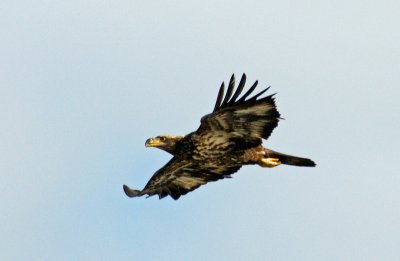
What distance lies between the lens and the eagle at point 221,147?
29.3 m

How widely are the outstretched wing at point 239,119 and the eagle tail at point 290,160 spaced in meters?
0.64

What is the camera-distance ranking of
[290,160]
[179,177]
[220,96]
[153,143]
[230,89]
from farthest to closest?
[179,177], [153,143], [290,160], [220,96], [230,89]

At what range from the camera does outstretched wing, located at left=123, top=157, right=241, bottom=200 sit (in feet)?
104

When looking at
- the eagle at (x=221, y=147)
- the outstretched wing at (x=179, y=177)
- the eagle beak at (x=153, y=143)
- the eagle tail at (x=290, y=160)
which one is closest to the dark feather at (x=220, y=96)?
the eagle at (x=221, y=147)

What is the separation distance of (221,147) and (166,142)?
157cm

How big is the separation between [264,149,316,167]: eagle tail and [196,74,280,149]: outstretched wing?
64cm

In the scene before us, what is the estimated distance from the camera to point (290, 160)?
3066 centimetres

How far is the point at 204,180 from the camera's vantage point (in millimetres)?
32219

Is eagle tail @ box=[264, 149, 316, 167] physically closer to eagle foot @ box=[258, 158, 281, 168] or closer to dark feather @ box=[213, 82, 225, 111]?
eagle foot @ box=[258, 158, 281, 168]

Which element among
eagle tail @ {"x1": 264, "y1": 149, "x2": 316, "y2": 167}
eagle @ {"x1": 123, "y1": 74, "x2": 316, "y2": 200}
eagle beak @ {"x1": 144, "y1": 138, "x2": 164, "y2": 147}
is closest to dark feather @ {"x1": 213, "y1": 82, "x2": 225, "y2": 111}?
eagle @ {"x1": 123, "y1": 74, "x2": 316, "y2": 200}

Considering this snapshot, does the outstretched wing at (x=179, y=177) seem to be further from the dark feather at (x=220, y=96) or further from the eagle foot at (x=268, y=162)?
the dark feather at (x=220, y=96)

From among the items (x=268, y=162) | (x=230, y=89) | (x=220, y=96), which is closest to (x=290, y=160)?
(x=268, y=162)

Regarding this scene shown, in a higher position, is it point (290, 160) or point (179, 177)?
point (179, 177)

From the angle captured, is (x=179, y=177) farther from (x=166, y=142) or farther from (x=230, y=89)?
(x=230, y=89)
